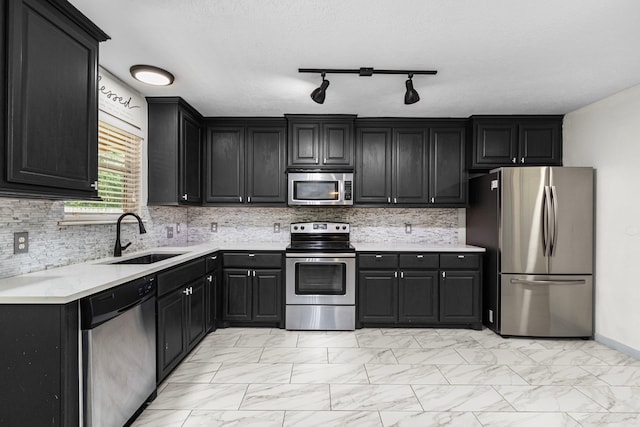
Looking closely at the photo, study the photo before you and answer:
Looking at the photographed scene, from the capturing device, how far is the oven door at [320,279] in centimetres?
371

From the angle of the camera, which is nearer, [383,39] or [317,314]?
[383,39]

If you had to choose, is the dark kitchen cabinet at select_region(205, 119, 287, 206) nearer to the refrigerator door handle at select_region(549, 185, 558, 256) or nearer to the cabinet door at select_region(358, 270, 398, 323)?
the cabinet door at select_region(358, 270, 398, 323)

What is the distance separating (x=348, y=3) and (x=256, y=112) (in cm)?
220

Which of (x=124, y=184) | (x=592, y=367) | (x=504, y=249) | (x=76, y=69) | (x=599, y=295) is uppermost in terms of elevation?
(x=76, y=69)

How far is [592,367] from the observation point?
2.85 meters

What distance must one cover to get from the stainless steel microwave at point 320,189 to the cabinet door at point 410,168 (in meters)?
0.60

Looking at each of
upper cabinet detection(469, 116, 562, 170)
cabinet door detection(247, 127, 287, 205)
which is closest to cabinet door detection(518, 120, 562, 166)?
upper cabinet detection(469, 116, 562, 170)

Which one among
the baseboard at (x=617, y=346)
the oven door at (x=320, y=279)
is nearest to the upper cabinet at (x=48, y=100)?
the oven door at (x=320, y=279)

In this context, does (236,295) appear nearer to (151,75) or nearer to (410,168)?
(151,75)

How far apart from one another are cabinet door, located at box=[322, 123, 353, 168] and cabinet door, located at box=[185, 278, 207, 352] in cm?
193

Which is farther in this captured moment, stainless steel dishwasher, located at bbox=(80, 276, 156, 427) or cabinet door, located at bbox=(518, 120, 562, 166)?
cabinet door, located at bbox=(518, 120, 562, 166)

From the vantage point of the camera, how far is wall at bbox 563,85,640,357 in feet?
10.0

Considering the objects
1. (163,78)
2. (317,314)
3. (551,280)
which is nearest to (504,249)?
(551,280)

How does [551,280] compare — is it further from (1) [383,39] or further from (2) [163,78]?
(2) [163,78]
